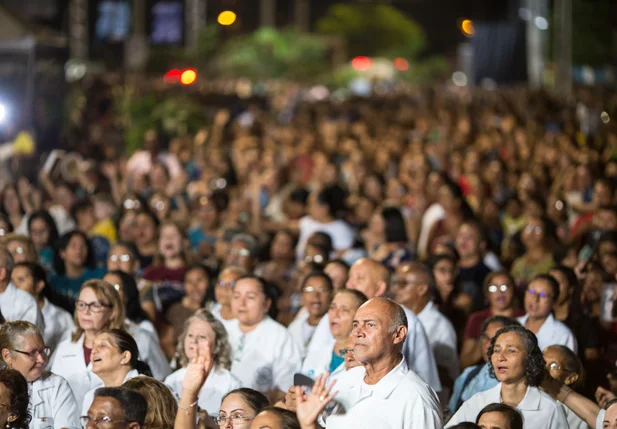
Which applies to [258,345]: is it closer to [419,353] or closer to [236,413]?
[419,353]

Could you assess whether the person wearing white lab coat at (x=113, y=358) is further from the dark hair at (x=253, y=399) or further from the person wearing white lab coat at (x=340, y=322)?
the person wearing white lab coat at (x=340, y=322)

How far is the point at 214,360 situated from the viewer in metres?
7.10

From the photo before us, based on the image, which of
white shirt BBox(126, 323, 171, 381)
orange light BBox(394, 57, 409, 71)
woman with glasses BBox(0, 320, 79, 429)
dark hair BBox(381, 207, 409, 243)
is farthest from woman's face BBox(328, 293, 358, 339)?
orange light BBox(394, 57, 409, 71)

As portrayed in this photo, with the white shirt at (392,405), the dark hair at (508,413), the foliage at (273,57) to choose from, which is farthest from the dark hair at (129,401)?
the foliage at (273,57)

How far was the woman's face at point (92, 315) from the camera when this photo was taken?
23.9ft

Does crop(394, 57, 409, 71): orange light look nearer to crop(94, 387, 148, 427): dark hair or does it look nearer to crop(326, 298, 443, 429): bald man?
crop(326, 298, 443, 429): bald man

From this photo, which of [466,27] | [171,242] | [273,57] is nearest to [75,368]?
[171,242]

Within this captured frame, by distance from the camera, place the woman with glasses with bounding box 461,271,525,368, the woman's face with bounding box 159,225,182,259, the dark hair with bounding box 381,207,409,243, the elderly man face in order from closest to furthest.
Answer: the elderly man face < the woman with glasses with bounding box 461,271,525,368 < the woman's face with bounding box 159,225,182,259 < the dark hair with bounding box 381,207,409,243

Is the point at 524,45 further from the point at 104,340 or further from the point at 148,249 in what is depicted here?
the point at 104,340

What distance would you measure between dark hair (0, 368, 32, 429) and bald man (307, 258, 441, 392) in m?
2.05

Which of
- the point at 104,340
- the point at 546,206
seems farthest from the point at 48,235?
the point at 546,206

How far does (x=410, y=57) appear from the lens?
8431cm

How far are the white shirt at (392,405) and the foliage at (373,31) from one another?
7814 cm

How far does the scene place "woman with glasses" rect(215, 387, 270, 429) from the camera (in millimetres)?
5609
